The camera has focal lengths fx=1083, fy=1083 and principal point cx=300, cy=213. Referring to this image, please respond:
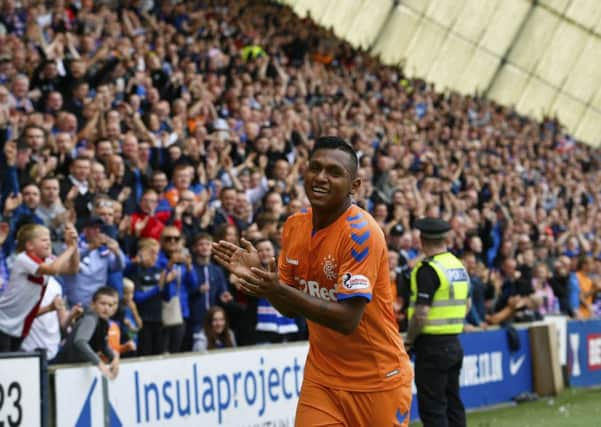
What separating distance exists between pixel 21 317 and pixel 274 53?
1367 centimetres

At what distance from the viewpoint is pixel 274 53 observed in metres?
22.0

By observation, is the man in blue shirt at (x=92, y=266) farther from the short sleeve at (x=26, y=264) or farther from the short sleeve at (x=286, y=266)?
the short sleeve at (x=286, y=266)

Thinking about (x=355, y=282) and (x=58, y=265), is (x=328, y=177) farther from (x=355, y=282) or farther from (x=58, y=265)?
(x=58, y=265)

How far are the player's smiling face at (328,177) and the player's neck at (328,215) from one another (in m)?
0.13

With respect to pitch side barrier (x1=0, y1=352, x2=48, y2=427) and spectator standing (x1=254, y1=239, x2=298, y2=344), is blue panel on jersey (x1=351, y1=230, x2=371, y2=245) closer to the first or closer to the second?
pitch side barrier (x1=0, y1=352, x2=48, y2=427)

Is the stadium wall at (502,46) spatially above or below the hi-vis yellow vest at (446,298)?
below

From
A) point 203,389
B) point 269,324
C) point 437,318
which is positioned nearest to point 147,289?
point 203,389

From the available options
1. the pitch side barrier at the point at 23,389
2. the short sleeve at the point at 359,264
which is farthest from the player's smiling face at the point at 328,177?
Answer: the pitch side barrier at the point at 23,389

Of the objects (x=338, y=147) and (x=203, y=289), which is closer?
(x=338, y=147)

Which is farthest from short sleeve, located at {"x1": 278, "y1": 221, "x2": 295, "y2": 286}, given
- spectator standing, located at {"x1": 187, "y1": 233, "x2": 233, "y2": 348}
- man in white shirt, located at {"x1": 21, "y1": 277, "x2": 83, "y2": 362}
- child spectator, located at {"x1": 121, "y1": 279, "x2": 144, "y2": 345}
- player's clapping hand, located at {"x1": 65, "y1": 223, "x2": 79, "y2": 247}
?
spectator standing, located at {"x1": 187, "y1": 233, "x2": 233, "y2": 348}

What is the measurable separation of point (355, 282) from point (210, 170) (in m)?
8.65

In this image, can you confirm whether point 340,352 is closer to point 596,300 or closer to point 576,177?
point 596,300

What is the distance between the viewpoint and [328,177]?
565 cm

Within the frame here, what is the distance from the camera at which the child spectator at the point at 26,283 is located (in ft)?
29.5
